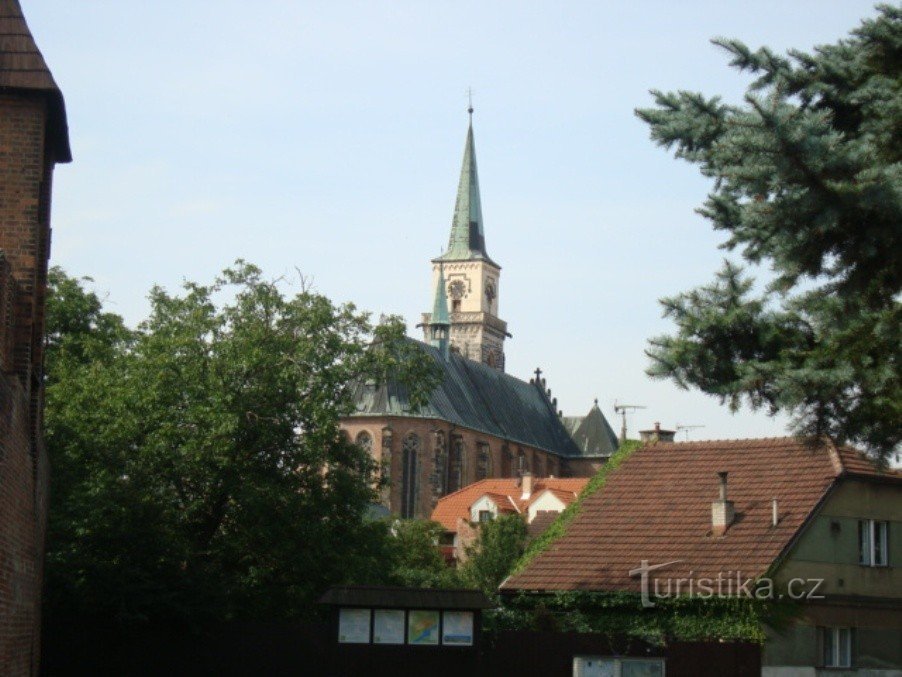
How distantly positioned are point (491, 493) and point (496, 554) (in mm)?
19320

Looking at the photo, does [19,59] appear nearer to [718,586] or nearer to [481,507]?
[718,586]

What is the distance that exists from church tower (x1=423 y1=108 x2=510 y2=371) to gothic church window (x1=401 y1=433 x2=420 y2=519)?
3657cm

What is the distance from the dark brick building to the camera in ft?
43.6

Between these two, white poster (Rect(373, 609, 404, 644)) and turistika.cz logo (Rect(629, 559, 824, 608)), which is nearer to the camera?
white poster (Rect(373, 609, 404, 644))

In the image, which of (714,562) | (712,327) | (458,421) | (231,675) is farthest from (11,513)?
(458,421)

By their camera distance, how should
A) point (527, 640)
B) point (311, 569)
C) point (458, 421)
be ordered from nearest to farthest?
point (527, 640) → point (311, 569) → point (458, 421)

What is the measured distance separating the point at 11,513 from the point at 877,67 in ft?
26.4

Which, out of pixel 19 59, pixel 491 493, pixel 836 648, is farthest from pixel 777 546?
pixel 491 493

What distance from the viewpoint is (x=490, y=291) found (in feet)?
434

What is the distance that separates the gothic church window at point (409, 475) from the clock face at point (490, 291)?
40886 millimetres

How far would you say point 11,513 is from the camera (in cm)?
1288

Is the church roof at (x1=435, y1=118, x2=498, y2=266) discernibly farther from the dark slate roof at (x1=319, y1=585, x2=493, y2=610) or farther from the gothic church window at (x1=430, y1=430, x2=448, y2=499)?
the dark slate roof at (x1=319, y1=585, x2=493, y2=610)

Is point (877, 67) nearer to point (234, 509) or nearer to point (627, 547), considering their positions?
point (627, 547)

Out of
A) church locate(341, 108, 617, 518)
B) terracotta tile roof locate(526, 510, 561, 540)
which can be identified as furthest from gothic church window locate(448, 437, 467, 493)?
terracotta tile roof locate(526, 510, 561, 540)
